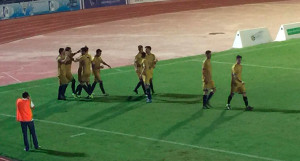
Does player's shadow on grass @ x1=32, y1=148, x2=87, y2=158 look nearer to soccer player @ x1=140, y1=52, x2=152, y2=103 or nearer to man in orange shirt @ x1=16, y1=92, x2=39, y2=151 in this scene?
man in orange shirt @ x1=16, y1=92, x2=39, y2=151

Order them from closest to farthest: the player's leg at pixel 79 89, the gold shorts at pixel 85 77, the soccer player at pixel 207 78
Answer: the soccer player at pixel 207 78
the gold shorts at pixel 85 77
the player's leg at pixel 79 89

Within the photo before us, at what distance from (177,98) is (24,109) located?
23.5 feet

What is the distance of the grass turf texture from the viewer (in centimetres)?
1722

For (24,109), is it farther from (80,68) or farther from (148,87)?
(80,68)

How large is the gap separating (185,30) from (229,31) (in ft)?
10.1

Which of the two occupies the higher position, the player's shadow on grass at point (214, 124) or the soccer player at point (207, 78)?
the soccer player at point (207, 78)

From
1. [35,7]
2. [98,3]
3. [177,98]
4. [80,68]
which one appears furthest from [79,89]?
[98,3]

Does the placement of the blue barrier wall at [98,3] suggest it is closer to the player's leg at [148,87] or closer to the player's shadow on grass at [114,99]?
the player's shadow on grass at [114,99]

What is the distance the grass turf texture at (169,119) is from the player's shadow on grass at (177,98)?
3 cm

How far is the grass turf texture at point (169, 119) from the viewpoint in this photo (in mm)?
17219

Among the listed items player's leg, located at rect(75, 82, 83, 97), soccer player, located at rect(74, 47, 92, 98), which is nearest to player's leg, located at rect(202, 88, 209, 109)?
soccer player, located at rect(74, 47, 92, 98)

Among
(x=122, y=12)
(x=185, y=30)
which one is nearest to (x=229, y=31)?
(x=185, y=30)

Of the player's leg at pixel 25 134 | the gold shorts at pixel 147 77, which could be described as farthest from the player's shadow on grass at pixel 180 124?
the player's leg at pixel 25 134

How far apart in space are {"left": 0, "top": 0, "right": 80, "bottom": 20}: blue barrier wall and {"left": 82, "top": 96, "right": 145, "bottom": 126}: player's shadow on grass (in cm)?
3047
